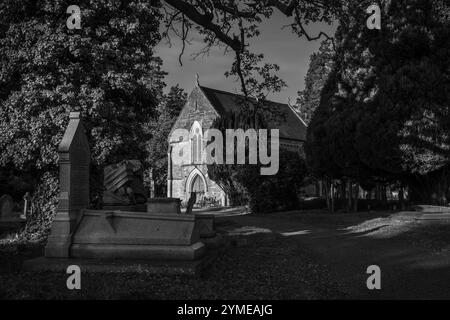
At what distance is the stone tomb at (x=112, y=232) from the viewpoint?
25.6 feet

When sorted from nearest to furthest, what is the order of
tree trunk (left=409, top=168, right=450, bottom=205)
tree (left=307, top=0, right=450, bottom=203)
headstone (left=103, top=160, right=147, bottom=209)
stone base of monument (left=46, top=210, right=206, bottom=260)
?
stone base of monument (left=46, top=210, right=206, bottom=260) → headstone (left=103, top=160, right=147, bottom=209) → tree (left=307, top=0, right=450, bottom=203) → tree trunk (left=409, top=168, right=450, bottom=205)

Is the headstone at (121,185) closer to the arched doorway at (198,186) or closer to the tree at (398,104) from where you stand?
the tree at (398,104)

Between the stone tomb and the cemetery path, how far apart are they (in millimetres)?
2764

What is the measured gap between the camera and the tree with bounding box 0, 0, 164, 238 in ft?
46.7

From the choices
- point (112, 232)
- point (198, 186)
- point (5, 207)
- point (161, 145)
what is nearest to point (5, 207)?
point (5, 207)

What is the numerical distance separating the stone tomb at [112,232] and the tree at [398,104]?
1111 cm

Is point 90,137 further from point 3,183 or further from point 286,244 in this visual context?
point 3,183

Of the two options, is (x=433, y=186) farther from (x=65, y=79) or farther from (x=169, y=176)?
(x=169, y=176)

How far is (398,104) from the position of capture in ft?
57.5

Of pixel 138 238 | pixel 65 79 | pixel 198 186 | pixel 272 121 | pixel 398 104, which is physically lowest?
pixel 138 238

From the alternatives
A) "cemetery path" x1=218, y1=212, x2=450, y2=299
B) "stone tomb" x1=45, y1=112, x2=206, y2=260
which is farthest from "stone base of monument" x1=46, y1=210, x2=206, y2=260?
"cemetery path" x1=218, y1=212, x2=450, y2=299

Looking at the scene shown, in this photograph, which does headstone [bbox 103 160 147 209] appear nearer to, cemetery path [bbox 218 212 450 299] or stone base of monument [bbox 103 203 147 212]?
stone base of monument [bbox 103 203 147 212]

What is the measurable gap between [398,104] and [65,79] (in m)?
12.6

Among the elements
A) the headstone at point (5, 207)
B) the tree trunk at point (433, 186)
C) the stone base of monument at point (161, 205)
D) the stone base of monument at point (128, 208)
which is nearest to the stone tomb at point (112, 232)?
the stone base of monument at point (128, 208)
